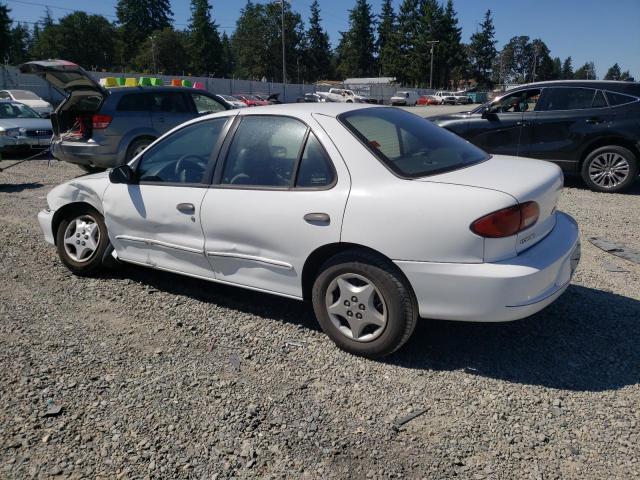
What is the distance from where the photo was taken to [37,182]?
1007cm

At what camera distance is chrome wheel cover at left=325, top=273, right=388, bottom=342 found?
318 cm

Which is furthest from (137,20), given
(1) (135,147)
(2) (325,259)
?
(2) (325,259)

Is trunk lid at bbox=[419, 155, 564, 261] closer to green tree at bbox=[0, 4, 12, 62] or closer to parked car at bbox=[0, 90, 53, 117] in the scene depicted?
parked car at bbox=[0, 90, 53, 117]

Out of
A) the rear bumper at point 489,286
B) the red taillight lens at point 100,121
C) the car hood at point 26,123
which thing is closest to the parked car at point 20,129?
the car hood at point 26,123

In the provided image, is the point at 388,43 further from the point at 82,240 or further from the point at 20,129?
the point at 82,240

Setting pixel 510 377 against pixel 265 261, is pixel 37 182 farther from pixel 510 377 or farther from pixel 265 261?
pixel 510 377

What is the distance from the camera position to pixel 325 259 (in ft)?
11.1

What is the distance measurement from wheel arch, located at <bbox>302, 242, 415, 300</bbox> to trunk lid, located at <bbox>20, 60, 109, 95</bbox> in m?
6.68

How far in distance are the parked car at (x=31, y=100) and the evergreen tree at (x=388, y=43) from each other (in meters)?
94.2

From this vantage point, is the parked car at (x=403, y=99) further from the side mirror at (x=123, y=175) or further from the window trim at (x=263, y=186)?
the window trim at (x=263, y=186)

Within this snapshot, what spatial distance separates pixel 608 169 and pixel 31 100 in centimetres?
2091

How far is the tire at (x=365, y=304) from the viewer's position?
308 cm

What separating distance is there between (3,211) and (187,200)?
17.1 feet

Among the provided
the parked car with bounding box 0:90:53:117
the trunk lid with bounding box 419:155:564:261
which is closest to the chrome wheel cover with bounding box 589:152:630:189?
the trunk lid with bounding box 419:155:564:261
